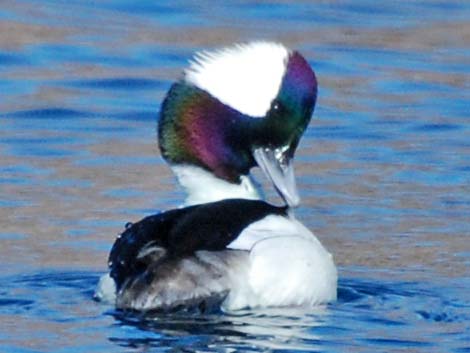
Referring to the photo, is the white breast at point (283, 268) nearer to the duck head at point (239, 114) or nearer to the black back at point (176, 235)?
the black back at point (176, 235)

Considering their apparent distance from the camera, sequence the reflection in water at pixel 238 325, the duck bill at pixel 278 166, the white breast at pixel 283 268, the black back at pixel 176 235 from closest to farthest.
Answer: the reflection in water at pixel 238 325 < the black back at pixel 176 235 < the white breast at pixel 283 268 < the duck bill at pixel 278 166

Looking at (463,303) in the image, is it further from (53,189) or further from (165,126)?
(53,189)

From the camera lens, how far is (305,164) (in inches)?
524

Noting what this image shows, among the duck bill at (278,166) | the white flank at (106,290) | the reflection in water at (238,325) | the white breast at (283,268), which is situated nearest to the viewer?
the reflection in water at (238,325)

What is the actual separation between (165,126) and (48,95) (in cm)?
525

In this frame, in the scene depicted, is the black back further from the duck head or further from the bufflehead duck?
the duck head

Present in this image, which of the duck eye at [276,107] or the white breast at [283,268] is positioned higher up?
the duck eye at [276,107]

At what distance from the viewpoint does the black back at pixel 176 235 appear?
9328 millimetres

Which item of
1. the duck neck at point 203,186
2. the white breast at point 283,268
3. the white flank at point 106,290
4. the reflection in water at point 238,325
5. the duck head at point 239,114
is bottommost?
the reflection in water at point 238,325

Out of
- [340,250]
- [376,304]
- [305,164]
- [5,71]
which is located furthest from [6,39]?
[376,304]

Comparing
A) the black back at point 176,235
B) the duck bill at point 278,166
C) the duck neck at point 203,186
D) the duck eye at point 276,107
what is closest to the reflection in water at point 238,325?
the black back at point 176,235

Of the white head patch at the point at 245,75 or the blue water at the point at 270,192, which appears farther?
the white head patch at the point at 245,75

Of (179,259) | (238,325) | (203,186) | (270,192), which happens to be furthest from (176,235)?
(270,192)

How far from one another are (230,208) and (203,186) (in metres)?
0.47
